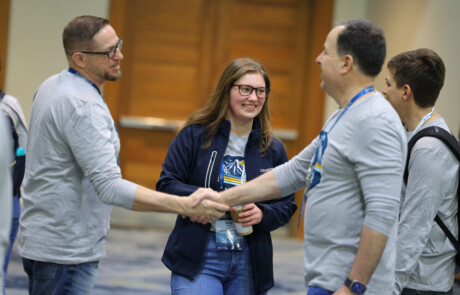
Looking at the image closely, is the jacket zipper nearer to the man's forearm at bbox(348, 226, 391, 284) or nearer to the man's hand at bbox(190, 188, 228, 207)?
the man's hand at bbox(190, 188, 228, 207)

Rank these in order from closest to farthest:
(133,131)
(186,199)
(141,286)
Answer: (186,199), (141,286), (133,131)

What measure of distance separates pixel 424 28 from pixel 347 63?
403cm

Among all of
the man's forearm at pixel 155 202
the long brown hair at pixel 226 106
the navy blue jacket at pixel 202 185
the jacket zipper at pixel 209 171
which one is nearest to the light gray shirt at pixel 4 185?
the man's forearm at pixel 155 202

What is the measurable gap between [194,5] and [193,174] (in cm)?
464

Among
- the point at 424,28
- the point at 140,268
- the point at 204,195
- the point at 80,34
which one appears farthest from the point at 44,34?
the point at 204,195

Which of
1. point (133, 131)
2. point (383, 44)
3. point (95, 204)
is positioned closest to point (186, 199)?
point (95, 204)

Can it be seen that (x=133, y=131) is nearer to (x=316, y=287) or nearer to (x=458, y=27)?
(x=458, y=27)

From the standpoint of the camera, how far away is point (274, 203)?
271 centimetres

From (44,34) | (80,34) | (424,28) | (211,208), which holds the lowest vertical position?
(211,208)

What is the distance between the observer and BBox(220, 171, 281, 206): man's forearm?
7.77ft

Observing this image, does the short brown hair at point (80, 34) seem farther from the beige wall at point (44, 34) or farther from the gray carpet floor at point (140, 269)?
the beige wall at point (44, 34)

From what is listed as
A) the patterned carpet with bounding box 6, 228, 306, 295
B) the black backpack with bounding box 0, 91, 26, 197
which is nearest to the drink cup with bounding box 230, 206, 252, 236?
the black backpack with bounding box 0, 91, 26, 197

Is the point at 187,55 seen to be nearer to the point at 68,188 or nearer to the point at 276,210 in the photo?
the point at 276,210

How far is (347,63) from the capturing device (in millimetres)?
1945
